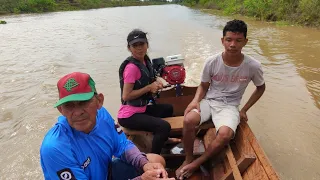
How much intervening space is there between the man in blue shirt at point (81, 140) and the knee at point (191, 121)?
842 millimetres

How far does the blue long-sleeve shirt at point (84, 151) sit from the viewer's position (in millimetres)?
1577

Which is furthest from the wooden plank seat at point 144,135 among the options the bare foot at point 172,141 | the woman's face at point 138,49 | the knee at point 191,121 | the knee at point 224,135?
the woman's face at point 138,49

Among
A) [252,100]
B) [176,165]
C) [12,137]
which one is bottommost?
[12,137]

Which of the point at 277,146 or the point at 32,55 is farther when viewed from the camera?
the point at 32,55

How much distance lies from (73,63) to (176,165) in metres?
8.08

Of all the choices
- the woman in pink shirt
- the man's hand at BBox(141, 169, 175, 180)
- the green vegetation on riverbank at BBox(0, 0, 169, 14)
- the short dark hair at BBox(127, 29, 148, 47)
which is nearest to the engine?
the woman in pink shirt

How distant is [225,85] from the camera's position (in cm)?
303

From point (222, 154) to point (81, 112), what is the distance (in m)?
1.70

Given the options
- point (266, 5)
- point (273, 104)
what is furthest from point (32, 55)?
point (266, 5)

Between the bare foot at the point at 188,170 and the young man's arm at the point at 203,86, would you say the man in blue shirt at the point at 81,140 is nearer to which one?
the bare foot at the point at 188,170

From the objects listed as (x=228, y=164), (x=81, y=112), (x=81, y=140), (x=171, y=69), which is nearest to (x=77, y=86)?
(x=81, y=112)

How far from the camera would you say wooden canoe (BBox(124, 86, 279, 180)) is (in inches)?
91.0

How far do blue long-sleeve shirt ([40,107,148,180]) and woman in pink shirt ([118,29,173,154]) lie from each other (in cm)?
79

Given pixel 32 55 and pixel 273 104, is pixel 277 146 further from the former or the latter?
pixel 32 55
